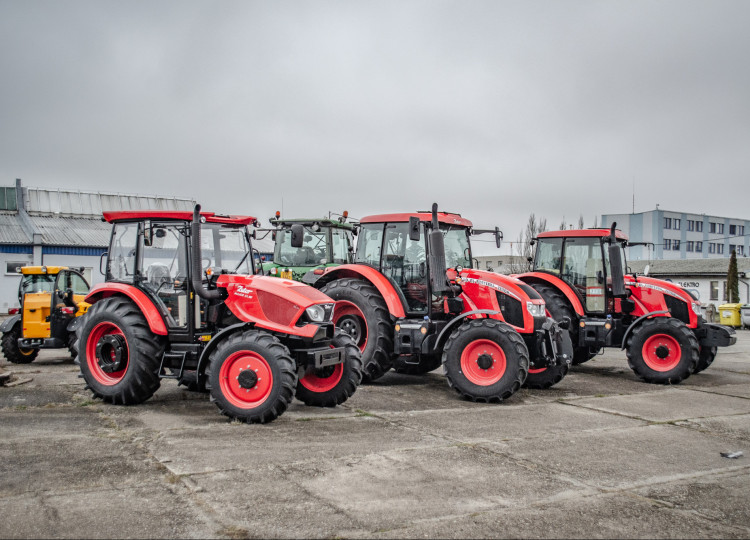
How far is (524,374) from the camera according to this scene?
8516 millimetres

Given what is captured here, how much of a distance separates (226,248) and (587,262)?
22.3ft

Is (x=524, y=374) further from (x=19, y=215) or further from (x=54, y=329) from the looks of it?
(x=19, y=215)

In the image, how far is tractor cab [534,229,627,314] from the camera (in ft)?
39.6

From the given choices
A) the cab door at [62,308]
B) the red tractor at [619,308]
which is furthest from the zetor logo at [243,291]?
the cab door at [62,308]

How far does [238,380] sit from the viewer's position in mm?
7145

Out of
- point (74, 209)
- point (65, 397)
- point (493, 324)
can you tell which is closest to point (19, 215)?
point (74, 209)

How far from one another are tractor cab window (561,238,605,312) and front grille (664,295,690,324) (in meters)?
1.09

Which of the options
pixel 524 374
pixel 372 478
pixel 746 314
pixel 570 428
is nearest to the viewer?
pixel 372 478

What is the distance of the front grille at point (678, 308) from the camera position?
38.5 feet

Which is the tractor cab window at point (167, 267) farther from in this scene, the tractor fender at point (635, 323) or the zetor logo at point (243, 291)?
the tractor fender at point (635, 323)

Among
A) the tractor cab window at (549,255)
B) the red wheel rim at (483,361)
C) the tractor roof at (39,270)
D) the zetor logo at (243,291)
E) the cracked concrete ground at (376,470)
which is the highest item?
the tractor cab window at (549,255)

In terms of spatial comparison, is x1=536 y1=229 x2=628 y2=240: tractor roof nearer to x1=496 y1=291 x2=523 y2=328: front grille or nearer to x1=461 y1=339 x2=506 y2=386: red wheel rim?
x1=496 y1=291 x2=523 y2=328: front grille

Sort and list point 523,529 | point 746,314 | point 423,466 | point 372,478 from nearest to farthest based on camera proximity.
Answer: point 523,529, point 372,478, point 423,466, point 746,314

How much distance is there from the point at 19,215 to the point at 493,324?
3412cm
